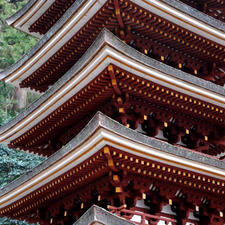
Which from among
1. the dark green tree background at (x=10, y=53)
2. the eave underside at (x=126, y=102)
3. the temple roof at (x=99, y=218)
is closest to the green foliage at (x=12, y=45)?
the dark green tree background at (x=10, y=53)

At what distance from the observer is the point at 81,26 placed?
1131cm

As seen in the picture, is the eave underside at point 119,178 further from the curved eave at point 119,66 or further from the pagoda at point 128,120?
the curved eave at point 119,66

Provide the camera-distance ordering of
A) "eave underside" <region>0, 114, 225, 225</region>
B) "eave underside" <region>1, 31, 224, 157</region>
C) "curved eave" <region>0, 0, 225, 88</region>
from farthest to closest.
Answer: "curved eave" <region>0, 0, 225, 88</region>, "eave underside" <region>1, 31, 224, 157</region>, "eave underside" <region>0, 114, 225, 225</region>

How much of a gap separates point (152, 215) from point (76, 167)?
2.00m

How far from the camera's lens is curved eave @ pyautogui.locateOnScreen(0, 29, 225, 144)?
30.2 ft

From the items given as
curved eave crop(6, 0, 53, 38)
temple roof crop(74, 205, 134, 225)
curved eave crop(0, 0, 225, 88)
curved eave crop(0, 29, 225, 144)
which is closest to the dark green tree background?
curved eave crop(6, 0, 53, 38)

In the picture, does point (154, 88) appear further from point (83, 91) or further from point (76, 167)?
point (76, 167)

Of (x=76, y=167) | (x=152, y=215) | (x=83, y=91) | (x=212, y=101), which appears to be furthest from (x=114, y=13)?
(x=152, y=215)

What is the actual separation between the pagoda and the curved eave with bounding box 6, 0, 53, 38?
173 cm

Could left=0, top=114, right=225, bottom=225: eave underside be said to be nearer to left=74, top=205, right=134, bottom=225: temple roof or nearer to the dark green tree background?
left=74, top=205, right=134, bottom=225: temple roof

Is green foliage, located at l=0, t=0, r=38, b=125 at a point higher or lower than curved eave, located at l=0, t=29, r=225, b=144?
higher

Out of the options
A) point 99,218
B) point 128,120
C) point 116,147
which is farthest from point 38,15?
point 99,218

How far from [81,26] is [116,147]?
420cm

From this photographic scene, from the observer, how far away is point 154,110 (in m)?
10.6
